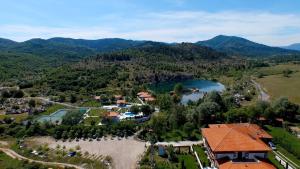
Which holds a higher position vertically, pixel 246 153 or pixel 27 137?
pixel 246 153

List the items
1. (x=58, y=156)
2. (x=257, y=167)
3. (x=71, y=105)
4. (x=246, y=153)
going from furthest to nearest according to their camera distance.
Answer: (x=71, y=105) → (x=58, y=156) → (x=246, y=153) → (x=257, y=167)

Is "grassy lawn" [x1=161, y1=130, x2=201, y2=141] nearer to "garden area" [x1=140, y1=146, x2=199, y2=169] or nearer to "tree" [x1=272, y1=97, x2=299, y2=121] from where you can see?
"garden area" [x1=140, y1=146, x2=199, y2=169]

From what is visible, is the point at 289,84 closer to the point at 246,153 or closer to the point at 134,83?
the point at 134,83

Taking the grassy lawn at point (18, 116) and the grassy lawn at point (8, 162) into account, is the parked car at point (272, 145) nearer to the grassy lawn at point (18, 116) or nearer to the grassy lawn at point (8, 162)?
the grassy lawn at point (8, 162)

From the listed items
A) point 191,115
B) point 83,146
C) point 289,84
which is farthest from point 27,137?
point 289,84

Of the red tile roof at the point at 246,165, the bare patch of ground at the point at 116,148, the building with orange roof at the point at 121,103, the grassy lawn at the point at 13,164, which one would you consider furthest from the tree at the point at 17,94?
the red tile roof at the point at 246,165

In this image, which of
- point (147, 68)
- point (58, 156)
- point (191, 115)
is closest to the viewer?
point (58, 156)

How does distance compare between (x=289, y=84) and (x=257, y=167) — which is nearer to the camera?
(x=257, y=167)
